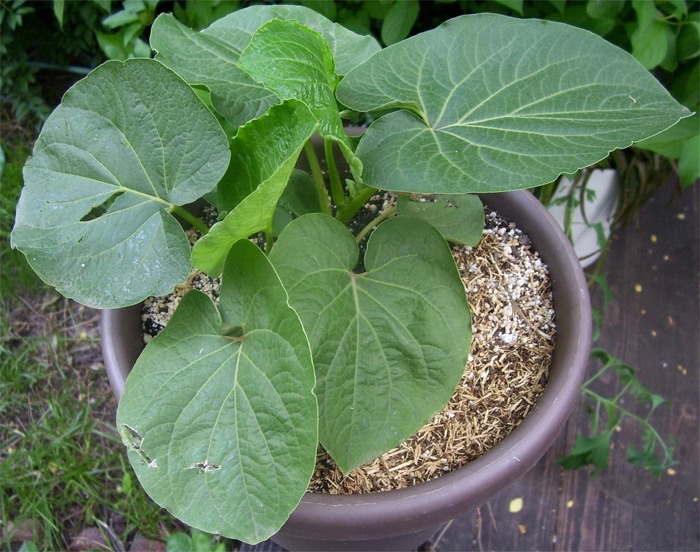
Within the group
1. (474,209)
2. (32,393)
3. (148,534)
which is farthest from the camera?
(32,393)

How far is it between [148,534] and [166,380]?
22.4 inches

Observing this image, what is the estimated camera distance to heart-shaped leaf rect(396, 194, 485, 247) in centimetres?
74

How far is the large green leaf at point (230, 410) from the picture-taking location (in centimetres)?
53

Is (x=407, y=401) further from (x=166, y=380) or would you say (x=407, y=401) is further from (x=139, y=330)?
(x=139, y=330)

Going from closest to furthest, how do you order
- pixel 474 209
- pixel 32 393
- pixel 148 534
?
pixel 474 209, pixel 148 534, pixel 32 393

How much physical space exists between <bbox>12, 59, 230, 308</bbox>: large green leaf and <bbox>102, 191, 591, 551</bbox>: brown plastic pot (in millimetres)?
160

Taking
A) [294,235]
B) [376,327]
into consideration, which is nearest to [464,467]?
[376,327]

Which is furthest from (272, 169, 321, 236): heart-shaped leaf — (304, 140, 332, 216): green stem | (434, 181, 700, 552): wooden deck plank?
(434, 181, 700, 552): wooden deck plank

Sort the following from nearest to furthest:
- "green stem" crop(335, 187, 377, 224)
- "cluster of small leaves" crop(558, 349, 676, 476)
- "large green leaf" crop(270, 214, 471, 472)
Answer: "large green leaf" crop(270, 214, 471, 472) → "green stem" crop(335, 187, 377, 224) → "cluster of small leaves" crop(558, 349, 676, 476)

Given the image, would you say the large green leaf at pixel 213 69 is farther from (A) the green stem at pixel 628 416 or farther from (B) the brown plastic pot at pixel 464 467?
(A) the green stem at pixel 628 416

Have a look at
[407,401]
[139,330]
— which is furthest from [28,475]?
[407,401]

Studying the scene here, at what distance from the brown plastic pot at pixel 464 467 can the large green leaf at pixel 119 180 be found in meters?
0.16

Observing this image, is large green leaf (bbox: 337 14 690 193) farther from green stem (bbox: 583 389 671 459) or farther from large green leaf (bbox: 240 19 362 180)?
green stem (bbox: 583 389 671 459)

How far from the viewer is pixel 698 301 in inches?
50.4
